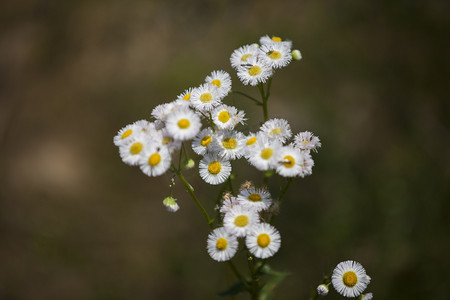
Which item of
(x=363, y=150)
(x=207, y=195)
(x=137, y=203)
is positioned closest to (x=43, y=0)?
(x=137, y=203)

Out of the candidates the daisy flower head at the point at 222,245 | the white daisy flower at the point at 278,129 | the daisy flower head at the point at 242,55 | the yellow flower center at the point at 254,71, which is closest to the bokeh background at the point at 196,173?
the daisy flower head at the point at 242,55

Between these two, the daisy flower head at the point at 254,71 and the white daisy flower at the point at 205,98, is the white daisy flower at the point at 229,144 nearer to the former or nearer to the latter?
the white daisy flower at the point at 205,98

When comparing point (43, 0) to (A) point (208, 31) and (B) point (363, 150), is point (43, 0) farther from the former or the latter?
(B) point (363, 150)

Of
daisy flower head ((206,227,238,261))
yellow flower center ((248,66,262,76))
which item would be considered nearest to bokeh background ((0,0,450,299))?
yellow flower center ((248,66,262,76))

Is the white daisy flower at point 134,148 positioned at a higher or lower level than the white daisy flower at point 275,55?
lower

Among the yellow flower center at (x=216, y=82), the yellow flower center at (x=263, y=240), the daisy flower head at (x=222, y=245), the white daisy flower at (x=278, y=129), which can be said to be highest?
the yellow flower center at (x=216, y=82)

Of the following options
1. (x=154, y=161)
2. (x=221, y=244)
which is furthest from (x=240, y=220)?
(x=154, y=161)

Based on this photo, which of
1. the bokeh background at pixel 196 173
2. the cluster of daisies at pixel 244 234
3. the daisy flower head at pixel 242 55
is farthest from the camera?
the bokeh background at pixel 196 173

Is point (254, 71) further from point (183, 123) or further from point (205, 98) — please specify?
point (183, 123)
